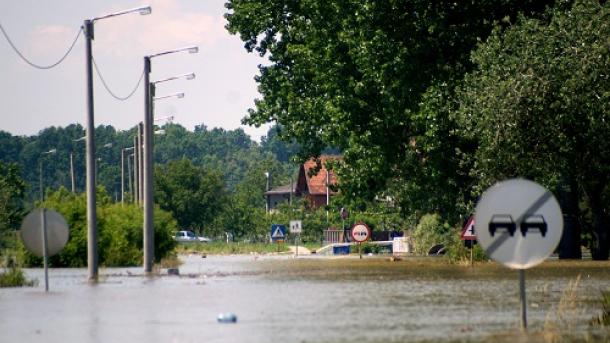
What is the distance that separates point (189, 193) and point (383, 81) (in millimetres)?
Result: 85693

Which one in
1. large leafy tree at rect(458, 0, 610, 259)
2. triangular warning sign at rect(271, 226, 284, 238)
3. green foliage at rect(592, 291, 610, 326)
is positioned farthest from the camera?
triangular warning sign at rect(271, 226, 284, 238)

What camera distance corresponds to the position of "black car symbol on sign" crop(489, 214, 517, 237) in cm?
1820

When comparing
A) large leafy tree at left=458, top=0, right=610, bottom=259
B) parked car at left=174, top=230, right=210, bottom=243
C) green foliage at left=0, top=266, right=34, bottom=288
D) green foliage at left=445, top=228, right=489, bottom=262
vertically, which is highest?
large leafy tree at left=458, top=0, right=610, bottom=259

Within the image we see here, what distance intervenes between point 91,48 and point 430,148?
16.7m

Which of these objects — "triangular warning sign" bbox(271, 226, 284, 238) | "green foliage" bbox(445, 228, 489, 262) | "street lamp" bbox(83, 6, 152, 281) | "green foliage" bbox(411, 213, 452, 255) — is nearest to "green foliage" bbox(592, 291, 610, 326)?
"street lamp" bbox(83, 6, 152, 281)

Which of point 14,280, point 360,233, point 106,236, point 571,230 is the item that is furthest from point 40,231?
point 360,233

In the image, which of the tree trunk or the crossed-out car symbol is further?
the tree trunk

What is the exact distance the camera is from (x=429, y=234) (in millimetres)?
78750

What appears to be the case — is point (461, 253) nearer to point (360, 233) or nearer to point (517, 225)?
point (360, 233)

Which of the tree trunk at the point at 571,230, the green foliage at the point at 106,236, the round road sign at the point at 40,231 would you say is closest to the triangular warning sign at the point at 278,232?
the green foliage at the point at 106,236

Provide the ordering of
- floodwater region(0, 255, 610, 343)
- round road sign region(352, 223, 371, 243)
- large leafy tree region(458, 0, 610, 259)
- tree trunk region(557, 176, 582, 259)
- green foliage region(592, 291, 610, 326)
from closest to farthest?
floodwater region(0, 255, 610, 343)
green foliage region(592, 291, 610, 326)
large leafy tree region(458, 0, 610, 259)
tree trunk region(557, 176, 582, 259)
round road sign region(352, 223, 371, 243)

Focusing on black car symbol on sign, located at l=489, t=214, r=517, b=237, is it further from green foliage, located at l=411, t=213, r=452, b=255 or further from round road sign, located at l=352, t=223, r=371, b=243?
green foliage, located at l=411, t=213, r=452, b=255

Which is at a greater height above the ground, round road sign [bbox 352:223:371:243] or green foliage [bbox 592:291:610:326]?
round road sign [bbox 352:223:371:243]

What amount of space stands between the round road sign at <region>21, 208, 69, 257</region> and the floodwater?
37.4 inches
